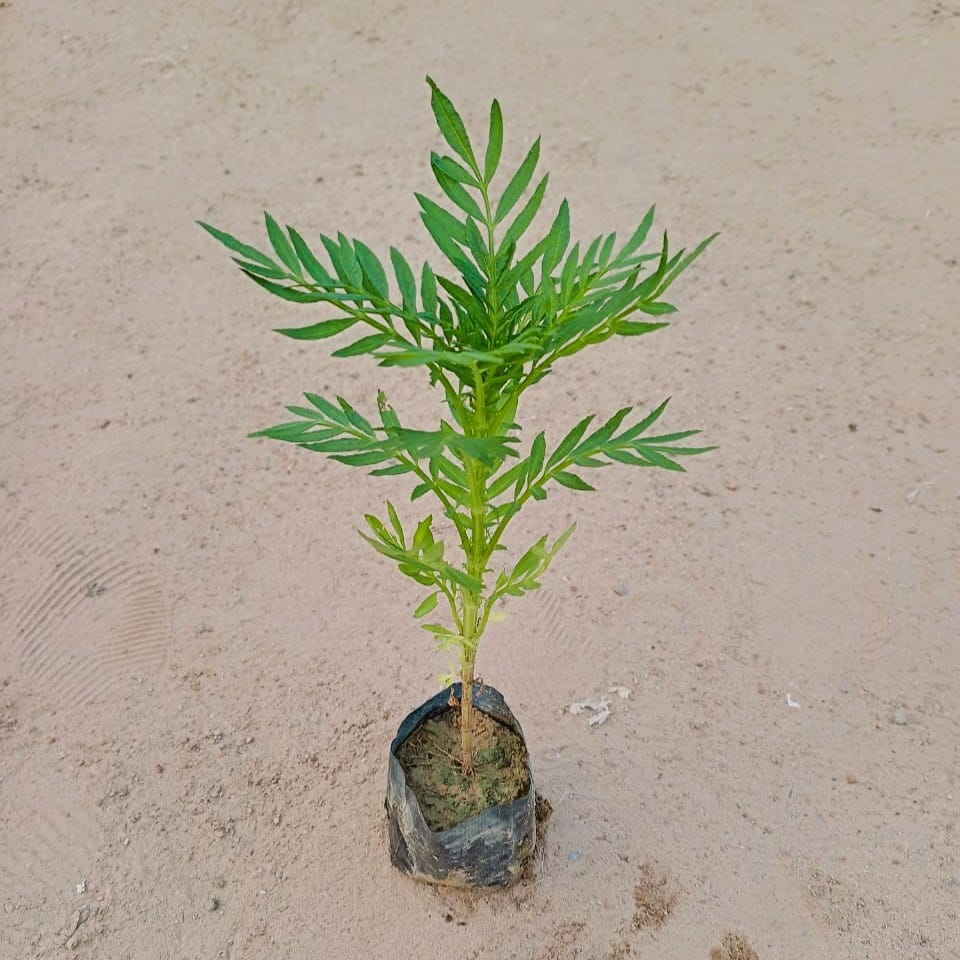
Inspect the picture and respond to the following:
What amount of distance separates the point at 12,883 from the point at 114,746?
39 centimetres

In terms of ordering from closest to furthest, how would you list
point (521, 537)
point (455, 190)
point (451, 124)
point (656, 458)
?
1. point (451, 124)
2. point (455, 190)
3. point (656, 458)
4. point (521, 537)

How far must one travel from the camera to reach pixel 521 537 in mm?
3162

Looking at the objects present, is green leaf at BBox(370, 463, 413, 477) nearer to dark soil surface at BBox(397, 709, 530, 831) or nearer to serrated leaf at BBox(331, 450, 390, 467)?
serrated leaf at BBox(331, 450, 390, 467)

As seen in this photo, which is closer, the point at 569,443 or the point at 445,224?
the point at 445,224

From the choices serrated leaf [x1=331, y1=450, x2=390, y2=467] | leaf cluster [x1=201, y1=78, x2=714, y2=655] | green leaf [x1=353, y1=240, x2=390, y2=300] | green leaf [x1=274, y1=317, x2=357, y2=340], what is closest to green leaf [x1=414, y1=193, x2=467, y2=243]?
leaf cluster [x1=201, y1=78, x2=714, y2=655]

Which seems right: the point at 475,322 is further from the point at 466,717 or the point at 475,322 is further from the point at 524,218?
the point at 466,717

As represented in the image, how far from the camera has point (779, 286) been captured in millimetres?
3967

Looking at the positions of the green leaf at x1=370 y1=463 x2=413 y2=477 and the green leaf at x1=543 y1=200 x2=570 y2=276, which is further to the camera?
the green leaf at x1=370 y1=463 x2=413 y2=477

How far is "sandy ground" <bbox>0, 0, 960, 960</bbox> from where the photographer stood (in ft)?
7.98

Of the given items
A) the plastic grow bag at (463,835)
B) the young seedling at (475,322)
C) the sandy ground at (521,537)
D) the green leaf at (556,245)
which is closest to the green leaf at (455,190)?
the young seedling at (475,322)

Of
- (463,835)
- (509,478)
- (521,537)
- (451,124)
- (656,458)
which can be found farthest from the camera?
(521,537)

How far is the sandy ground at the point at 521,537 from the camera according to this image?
2434mm

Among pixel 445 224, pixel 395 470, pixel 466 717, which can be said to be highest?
pixel 445 224

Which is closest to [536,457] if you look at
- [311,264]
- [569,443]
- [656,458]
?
[569,443]
